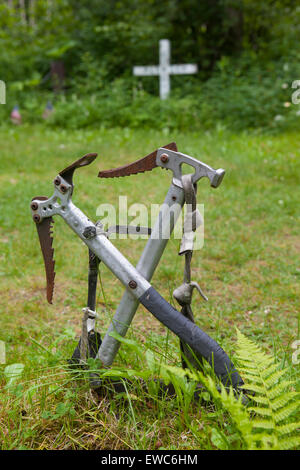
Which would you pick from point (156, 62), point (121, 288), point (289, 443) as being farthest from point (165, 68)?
point (289, 443)

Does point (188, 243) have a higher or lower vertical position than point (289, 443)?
higher

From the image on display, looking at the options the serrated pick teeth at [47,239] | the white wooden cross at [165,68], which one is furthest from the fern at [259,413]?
the white wooden cross at [165,68]

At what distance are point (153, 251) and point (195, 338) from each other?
0.33 m

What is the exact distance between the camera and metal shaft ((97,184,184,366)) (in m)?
1.64

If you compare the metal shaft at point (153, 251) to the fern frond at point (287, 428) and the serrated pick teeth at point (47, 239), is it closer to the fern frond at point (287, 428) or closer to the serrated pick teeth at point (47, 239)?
the serrated pick teeth at point (47, 239)

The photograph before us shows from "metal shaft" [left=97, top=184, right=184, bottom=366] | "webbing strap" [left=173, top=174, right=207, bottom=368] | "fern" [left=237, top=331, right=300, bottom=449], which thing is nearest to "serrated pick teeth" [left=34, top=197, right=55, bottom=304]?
"metal shaft" [left=97, top=184, right=184, bottom=366]

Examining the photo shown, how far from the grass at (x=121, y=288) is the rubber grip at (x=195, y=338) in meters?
0.14

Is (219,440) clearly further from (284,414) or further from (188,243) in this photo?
(188,243)

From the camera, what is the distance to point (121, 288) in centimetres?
328

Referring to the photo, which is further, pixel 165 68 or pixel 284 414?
pixel 165 68

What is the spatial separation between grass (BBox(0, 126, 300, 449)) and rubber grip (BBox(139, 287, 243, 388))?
0.14 metres

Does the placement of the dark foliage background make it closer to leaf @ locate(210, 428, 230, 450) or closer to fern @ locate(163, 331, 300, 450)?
fern @ locate(163, 331, 300, 450)

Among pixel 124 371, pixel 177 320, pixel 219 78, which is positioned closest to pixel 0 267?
pixel 124 371

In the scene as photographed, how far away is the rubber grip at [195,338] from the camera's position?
1613 mm
